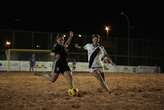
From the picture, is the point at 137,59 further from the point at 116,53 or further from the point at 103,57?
the point at 103,57

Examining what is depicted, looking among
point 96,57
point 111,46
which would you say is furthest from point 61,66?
point 111,46

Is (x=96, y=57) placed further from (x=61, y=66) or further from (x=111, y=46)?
(x=111, y=46)

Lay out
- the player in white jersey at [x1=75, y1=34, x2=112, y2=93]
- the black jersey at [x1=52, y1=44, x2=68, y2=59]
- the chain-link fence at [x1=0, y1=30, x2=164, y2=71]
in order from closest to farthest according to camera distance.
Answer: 1. the black jersey at [x1=52, y1=44, x2=68, y2=59]
2. the player in white jersey at [x1=75, y1=34, x2=112, y2=93]
3. the chain-link fence at [x1=0, y1=30, x2=164, y2=71]

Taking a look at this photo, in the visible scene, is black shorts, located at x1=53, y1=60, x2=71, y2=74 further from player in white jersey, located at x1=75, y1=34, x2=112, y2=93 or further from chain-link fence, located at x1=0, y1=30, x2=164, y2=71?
chain-link fence, located at x1=0, y1=30, x2=164, y2=71

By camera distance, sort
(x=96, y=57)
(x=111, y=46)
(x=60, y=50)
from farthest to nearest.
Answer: (x=111, y=46)
(x=96, y=57)
(x=60, y=50)

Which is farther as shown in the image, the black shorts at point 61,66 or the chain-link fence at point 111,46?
the chain-link fence at point 111,46

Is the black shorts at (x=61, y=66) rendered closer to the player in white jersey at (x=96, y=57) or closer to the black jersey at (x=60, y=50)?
the black jersey at (x=60, y=50)

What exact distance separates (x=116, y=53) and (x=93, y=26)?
4409 cm

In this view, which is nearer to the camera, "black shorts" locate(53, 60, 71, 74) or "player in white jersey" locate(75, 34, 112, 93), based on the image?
"black shorts" locate(53, 60, 71, 74)

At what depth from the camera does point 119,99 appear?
12977 millimetres

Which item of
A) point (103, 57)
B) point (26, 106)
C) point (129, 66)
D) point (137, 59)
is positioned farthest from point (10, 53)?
point (26, 106)

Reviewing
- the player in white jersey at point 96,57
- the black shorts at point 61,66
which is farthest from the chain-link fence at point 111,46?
the black shorts at point 61,66

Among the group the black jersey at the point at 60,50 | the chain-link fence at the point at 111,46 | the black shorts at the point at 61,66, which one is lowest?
the black shorts at the point at 61,66

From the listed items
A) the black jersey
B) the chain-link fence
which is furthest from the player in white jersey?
the chain-link fence
